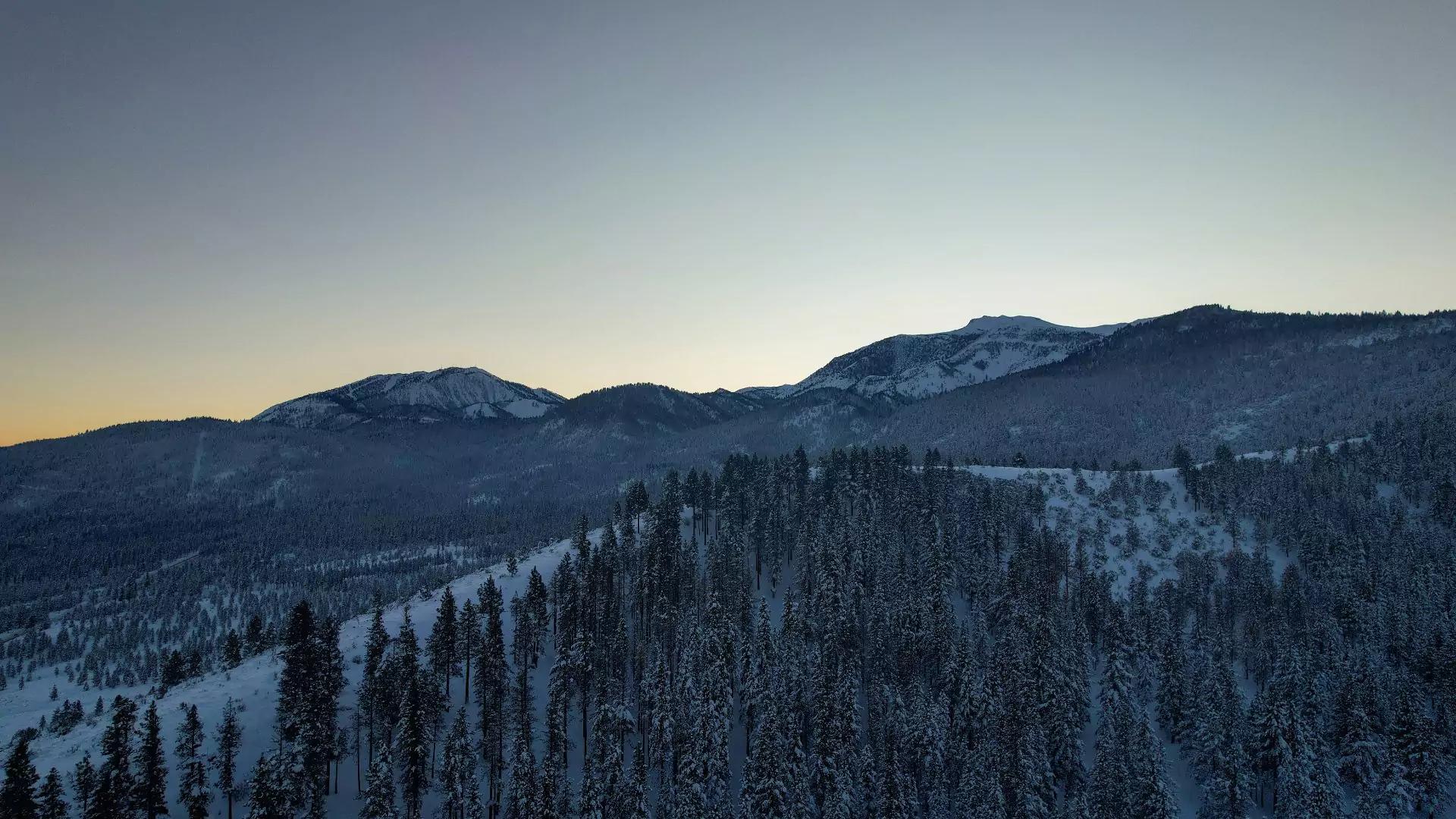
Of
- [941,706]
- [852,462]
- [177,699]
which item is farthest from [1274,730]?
[177,699]

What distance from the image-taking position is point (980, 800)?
62438mm

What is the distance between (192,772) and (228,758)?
2.79 metres

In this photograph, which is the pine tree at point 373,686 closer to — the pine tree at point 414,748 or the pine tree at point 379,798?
the pine tree at point 414,748

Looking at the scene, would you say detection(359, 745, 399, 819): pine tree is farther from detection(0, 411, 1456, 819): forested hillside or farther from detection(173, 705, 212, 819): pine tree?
detection(173, 705, 212, 819): pine tree

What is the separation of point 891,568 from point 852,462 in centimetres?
4059

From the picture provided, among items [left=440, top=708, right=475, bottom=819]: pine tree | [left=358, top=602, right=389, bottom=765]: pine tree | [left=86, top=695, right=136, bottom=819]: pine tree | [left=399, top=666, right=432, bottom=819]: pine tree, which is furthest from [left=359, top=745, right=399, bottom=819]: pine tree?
[left=86, top=695, right=136, bottom=819]: pine tree

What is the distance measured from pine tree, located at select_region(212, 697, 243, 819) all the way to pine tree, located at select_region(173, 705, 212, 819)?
3.92ft

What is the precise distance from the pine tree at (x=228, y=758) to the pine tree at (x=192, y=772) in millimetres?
1195

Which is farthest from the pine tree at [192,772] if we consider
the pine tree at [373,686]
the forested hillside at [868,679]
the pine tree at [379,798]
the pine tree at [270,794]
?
the pine tree at [379,798]

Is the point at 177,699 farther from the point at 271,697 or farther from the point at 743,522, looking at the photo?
the point at 743,522

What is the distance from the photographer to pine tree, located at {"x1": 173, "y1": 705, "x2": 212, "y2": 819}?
57.4m

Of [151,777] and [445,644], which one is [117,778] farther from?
[445,644]

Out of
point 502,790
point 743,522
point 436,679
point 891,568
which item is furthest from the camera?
point 743,522

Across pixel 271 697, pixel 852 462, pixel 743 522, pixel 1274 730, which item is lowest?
pixel 1274 730
